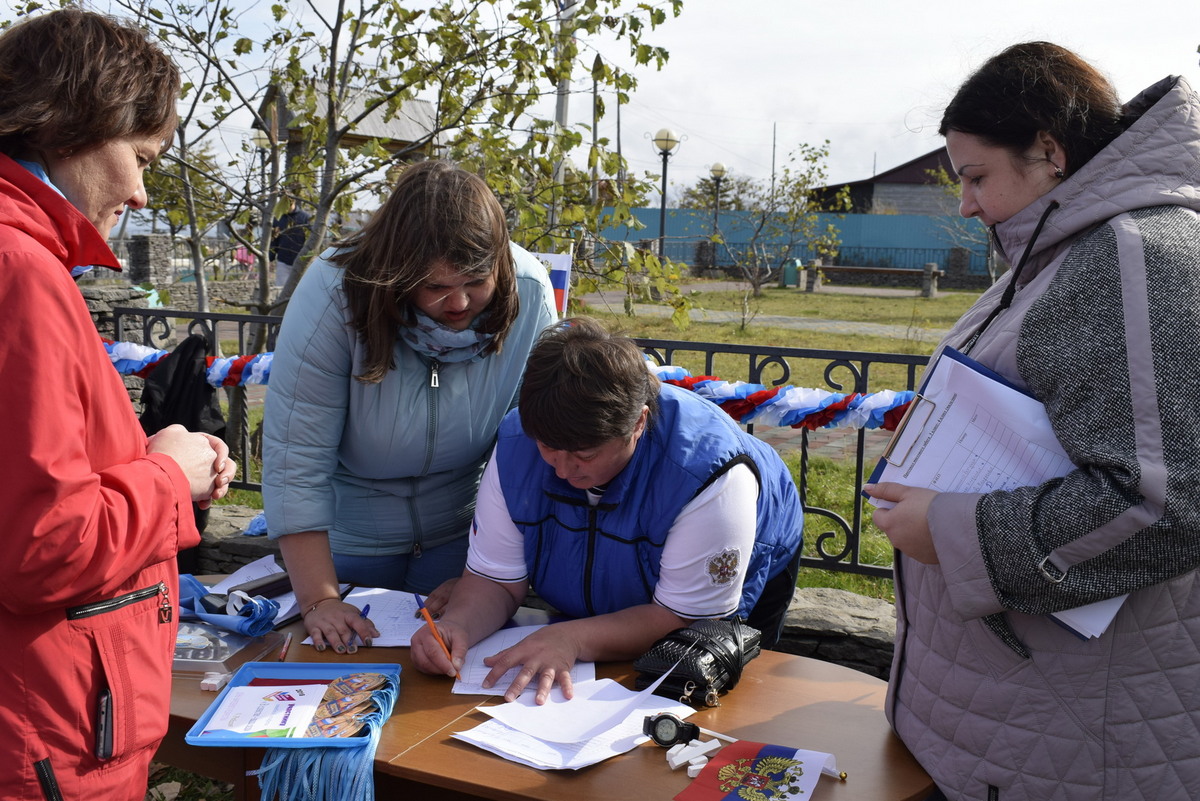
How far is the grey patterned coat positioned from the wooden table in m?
0.19

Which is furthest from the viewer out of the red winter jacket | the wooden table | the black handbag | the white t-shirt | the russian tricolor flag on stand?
the russian tricolor flag on stand

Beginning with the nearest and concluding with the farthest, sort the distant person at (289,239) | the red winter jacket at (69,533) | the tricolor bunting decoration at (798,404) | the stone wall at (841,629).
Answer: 1. the red winter jacket at (69,533)
2. the stone wall at (841,629)
3. the tricolor bunting decoration at (798,404)
4. the distant person at (289,239)

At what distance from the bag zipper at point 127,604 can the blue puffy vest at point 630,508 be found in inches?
32.3

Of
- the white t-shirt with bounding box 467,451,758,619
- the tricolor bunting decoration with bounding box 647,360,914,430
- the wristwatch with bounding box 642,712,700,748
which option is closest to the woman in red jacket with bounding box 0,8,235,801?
the wristwatch with bounding box 642,712,700,748

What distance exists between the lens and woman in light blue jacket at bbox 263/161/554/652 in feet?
6.85

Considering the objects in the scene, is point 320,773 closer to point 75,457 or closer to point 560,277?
point 75,457

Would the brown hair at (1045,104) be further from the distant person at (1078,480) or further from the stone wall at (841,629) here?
the stone wall at (841,629)

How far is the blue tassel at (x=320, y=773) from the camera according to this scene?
1665mm

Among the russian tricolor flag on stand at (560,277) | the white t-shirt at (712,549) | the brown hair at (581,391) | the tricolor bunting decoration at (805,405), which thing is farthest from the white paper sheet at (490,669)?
the russian tricolor flag on stand at (560,277)

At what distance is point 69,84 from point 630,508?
4.21ft

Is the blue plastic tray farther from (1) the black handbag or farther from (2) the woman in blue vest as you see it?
(1) the black handbag

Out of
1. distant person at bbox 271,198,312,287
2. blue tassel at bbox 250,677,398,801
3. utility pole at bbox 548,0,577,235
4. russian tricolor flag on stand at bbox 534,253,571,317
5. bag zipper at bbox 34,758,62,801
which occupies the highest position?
utility pole at bbox 548,0,577,235

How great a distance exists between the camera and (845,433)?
25.1ft

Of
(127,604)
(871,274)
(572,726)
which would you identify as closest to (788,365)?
(572,726)
